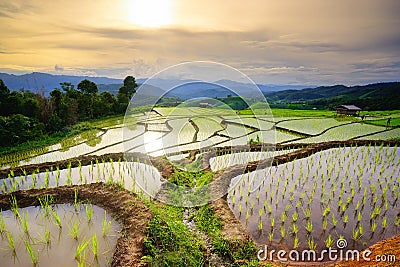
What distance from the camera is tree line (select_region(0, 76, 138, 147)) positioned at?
10.9m

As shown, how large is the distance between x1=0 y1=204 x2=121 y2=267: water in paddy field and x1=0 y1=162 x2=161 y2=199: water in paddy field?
1.27 metres

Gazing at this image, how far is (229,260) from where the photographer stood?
3.85m

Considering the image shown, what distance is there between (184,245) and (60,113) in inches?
527

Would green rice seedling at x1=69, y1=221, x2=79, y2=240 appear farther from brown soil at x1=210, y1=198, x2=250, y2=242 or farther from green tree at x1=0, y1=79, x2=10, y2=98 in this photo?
green tree at x1=0, y1=79, x2=10, y2=98

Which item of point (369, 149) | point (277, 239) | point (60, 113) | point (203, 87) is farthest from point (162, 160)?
point (60, 113)

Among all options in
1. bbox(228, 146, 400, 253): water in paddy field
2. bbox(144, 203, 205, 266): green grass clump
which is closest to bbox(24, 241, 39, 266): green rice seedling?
bbox(144, 203, 205, 266): green grass clump

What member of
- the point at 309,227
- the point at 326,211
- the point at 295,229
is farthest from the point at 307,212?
the point at 295,229

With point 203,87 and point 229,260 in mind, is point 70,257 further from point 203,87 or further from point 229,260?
point 203,87

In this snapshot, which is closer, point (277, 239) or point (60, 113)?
point (277, 239)

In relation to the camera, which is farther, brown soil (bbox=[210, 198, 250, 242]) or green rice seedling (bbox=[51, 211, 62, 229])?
green rice seedling (bbox=[51, 211, 62, 229])

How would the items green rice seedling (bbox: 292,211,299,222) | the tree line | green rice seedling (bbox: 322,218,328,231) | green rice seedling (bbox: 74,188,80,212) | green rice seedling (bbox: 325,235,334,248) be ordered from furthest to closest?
the tree line
green rice seedling (bbox: 74,188,80,212)
green rice seedling (bbox: 292,211,299,222)
green rice seedling (bbox: 322,218,328,231)
green rice seedling (bbox: 325,235,334,248)

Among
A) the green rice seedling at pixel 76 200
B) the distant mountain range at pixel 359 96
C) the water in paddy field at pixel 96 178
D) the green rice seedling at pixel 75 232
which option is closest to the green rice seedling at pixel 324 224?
the water in paddy field at pixel 96 178

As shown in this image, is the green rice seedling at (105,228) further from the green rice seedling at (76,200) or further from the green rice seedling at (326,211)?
the green rice seedling at (326,211)

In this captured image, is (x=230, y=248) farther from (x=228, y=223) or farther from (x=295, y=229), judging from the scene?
(x=295, y=229)
